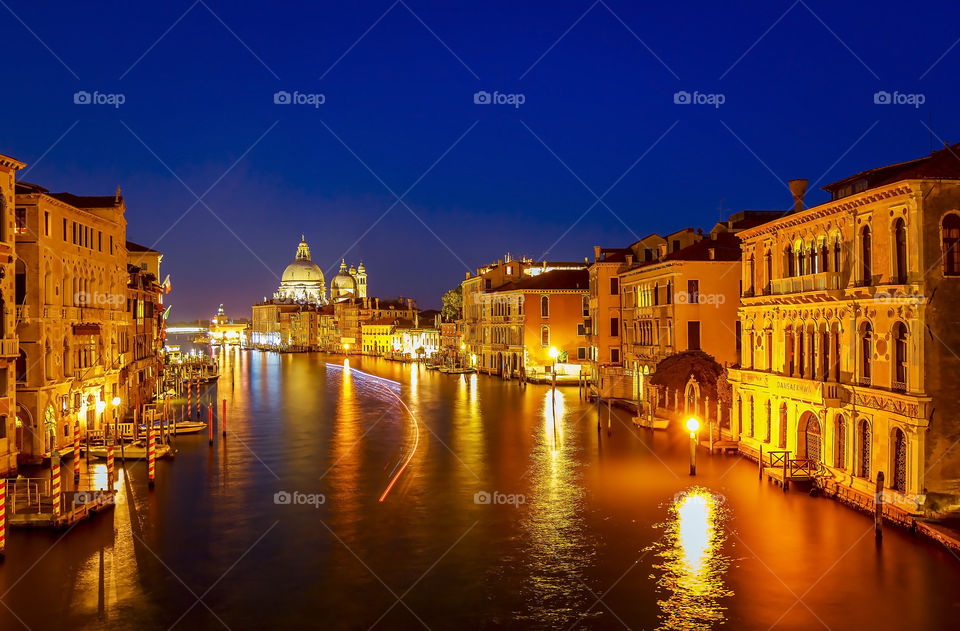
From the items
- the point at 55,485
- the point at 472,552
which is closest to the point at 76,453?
the point at 55,485

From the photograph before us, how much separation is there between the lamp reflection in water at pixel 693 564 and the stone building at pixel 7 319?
19.1 metres

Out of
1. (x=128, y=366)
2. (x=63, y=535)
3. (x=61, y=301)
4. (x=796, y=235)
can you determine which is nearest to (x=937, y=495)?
(x=796, y=235)

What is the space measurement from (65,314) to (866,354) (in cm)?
2642

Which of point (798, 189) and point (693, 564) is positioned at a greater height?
point (798, 189)

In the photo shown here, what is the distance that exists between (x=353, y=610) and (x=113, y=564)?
5.89m

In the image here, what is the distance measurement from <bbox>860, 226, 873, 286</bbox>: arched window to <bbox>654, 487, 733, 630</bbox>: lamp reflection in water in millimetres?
7055

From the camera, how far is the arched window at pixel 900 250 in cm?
2022

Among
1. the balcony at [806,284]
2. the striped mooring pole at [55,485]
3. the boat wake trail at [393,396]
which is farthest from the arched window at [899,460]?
the striped mooring pole at [55,485]

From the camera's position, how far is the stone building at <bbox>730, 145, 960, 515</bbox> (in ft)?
64.2
